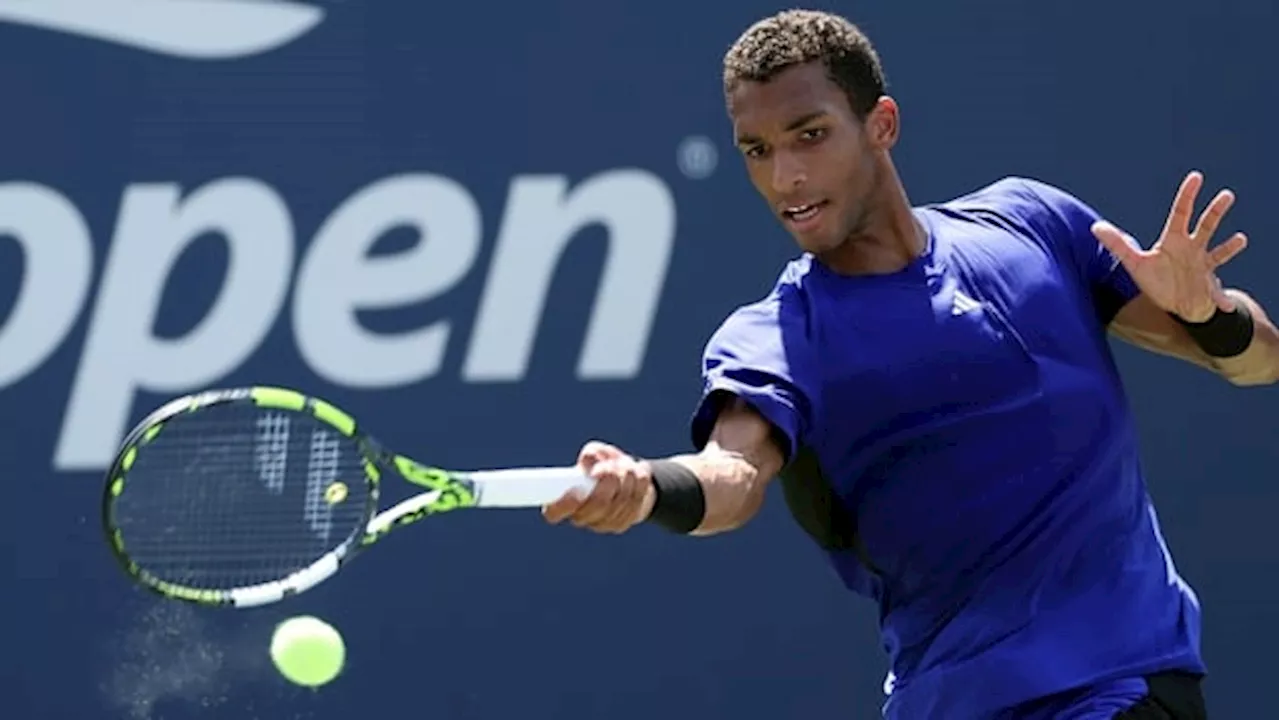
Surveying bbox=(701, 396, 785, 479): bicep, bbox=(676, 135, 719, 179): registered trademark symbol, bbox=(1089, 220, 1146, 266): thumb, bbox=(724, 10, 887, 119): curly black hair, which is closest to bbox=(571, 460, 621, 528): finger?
bbox=(701, 396, 785, 479): bicep

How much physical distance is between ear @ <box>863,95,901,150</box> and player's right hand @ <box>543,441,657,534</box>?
0.82 meters

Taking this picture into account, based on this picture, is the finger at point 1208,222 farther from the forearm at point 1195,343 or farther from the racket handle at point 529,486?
the racket handle at point 529,486

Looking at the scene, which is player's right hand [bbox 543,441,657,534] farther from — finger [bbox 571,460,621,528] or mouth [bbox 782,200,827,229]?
mouth [bbox 782,200,827,229]

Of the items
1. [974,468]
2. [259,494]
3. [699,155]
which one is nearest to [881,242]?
[974,468]

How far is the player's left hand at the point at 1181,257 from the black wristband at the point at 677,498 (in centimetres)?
74

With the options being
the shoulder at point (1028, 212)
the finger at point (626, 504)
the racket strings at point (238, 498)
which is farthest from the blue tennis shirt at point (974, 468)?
the racket strings at point (238, 498)

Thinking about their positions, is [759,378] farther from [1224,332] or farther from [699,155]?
[699,155]

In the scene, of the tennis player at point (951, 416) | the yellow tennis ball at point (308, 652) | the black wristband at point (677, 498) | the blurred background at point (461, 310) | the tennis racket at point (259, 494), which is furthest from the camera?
the blurred background at point (461, 310)

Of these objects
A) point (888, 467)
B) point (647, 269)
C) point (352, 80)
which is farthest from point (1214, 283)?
point (352, 80)

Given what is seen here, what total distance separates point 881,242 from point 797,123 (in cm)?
23

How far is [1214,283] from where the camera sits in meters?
3.49

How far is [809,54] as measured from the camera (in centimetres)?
352

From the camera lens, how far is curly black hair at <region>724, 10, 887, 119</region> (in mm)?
3482

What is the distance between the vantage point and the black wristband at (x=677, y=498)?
3045mm
